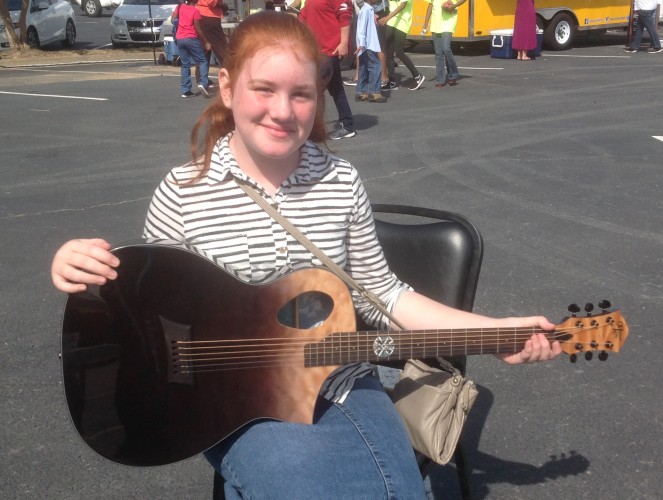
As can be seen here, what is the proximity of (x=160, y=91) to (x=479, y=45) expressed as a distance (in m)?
7.95

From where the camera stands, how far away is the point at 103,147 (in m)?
9.24

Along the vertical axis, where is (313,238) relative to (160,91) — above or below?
above

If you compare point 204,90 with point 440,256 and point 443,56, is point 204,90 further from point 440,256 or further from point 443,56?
point 440,256

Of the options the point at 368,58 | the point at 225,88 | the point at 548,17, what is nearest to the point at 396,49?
the point at 368,58

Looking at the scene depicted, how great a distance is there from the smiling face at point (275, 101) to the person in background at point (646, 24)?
16689mm

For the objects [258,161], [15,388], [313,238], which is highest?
[258,161]

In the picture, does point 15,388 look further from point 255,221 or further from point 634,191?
point 634,191

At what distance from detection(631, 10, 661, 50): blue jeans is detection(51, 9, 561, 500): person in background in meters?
16.6

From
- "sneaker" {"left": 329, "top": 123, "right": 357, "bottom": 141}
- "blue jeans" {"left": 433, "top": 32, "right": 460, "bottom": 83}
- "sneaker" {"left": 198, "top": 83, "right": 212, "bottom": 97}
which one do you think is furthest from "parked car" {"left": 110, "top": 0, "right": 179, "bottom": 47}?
"sneaker" {"left": 329, "top": 123, "right": 357, "bottom": 141}

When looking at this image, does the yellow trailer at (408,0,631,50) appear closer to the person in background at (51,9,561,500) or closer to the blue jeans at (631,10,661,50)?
the blue jeans at (631,10,661,50)

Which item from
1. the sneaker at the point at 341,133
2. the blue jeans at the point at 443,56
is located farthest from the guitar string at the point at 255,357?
the blue jeans at the point at 443,56

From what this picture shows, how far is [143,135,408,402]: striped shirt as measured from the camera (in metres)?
2.28

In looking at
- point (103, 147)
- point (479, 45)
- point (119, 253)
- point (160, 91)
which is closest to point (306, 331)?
point (119, 253)

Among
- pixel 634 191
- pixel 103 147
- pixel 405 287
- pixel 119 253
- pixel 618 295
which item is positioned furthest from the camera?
pixel 103 147
